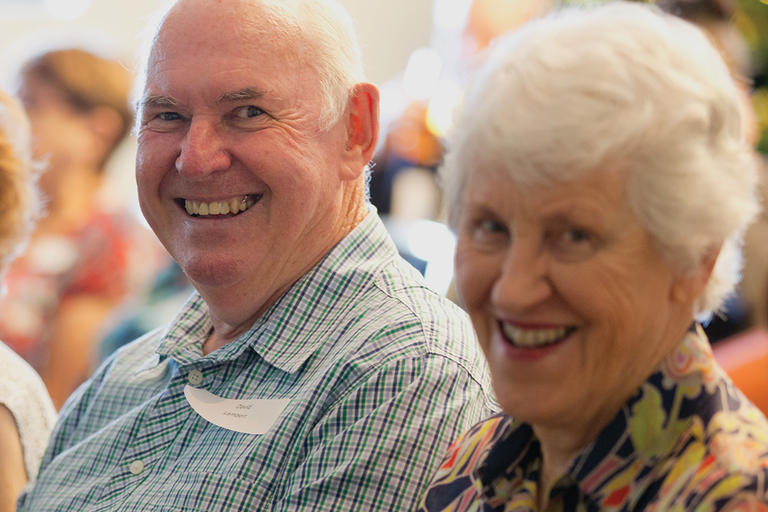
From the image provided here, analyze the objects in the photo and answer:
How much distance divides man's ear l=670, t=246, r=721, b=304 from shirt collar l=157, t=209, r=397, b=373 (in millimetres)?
680

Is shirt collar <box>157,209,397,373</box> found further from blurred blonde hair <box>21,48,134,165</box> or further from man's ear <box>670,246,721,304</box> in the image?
blurred blonde hair <box>21,48,134,165</box>

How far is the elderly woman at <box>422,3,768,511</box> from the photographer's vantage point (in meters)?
0.97

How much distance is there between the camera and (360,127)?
70.7 inches

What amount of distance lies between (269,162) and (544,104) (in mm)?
795

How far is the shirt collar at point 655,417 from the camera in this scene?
1.01 meters

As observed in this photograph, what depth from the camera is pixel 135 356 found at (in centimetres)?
200

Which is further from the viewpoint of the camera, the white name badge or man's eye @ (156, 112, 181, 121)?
man's eye @ (156, 112, 181, 121)

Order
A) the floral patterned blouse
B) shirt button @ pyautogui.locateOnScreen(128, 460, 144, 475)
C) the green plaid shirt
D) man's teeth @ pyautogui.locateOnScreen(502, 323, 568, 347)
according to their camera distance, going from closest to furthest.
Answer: the floral patterned blouse
man's teeth @ pyautogui.locateOnScreen(502, 323, 568, 347)
the green plaid shirt
shirt button @ pyautogui.locateOnScreen(128, 460, 144, 475)

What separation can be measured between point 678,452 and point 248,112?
39.8 inches

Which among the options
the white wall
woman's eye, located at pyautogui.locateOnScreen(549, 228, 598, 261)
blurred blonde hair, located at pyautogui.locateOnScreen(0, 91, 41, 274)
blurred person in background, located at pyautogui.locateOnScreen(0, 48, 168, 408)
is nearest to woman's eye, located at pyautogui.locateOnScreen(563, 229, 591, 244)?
woman's eye, located at pyautogui.locateOnScreen(549, 228, 598, 261)

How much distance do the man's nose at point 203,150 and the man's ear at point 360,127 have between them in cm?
23

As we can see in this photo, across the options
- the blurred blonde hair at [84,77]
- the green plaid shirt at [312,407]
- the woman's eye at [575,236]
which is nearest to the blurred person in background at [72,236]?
the blurred blonde hair at [84,77]

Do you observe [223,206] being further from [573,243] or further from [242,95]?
[573,243]

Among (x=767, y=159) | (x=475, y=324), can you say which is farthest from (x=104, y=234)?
(x=475, y=324)
